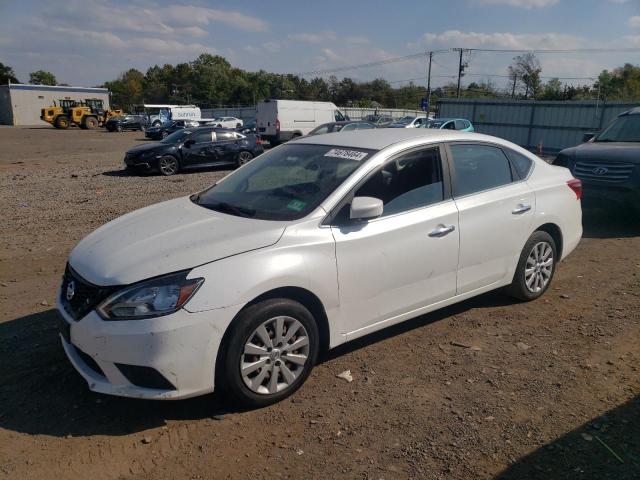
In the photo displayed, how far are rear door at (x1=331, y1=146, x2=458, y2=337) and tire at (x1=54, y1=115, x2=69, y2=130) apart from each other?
5443 cm

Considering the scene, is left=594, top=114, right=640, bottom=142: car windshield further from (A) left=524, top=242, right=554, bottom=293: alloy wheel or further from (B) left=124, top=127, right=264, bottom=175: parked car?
(B) left=124, top=127, right=264, bottom=175: parked car

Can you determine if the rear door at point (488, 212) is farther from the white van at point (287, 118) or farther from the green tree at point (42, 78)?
the green tree at point (42, 78)

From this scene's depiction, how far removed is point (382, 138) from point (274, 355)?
201 centimetres

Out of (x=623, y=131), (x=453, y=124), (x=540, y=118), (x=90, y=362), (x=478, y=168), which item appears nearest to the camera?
(x=90, y=362)

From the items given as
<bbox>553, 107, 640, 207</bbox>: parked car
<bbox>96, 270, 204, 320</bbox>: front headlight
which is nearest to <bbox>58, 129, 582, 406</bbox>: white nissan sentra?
<bbox>96, 270, 204, 320</bbox>: front headlight

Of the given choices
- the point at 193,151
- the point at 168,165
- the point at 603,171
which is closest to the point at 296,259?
the point at 603,171

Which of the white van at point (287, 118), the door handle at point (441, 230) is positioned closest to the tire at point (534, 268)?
the door handle at point (441, 230)

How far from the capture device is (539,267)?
15.8ft

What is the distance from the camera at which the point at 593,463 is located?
267cm

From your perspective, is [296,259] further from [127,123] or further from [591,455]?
[127,123]

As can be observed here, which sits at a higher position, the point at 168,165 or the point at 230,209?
the point at 230,209

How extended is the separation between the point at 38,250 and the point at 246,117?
53.1 meters

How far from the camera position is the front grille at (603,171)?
24.6ft

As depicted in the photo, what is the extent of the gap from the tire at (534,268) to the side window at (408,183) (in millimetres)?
1241
